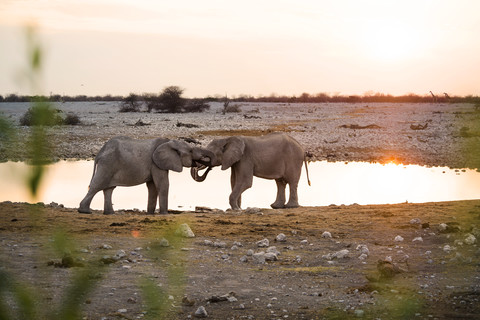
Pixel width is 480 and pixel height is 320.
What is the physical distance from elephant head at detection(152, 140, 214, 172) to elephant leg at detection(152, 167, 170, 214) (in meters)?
0.09

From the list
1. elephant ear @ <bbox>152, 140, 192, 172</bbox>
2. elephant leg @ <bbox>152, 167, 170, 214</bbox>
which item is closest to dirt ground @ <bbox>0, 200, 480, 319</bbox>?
elephant leg @ <bbox>152, 167, 170, 214</bbox>

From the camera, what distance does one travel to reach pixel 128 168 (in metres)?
11.5

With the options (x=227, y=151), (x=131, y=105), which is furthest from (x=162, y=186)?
(x=131, y=105)

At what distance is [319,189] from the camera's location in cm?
1648

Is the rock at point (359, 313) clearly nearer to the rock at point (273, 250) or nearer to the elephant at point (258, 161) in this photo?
the rock at point (273, 250)

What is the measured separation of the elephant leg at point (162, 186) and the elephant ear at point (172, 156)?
0.30ft

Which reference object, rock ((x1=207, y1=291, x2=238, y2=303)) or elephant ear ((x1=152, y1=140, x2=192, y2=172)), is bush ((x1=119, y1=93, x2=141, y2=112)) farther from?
rock ((x1=207, y1=291, x2=238, y2=303))

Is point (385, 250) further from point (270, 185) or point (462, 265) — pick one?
point (270, 185)

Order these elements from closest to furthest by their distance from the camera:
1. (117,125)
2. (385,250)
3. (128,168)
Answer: (385,250)
(128,168)
(117,125)

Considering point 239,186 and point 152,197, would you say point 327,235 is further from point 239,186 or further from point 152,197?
point 239,186

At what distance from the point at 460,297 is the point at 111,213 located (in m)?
6.31

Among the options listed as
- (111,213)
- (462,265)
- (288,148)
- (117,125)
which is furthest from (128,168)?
(117,125)

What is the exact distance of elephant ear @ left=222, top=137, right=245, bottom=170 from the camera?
13.2 metres

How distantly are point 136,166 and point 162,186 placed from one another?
52 centimetres
